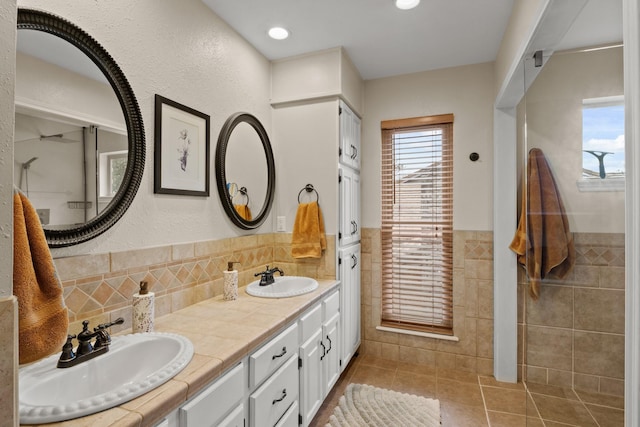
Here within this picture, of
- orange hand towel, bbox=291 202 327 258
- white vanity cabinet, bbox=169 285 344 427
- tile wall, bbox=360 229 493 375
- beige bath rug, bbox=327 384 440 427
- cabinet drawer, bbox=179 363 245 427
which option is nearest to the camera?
cabinet drawer, bbox=179 363 245 427

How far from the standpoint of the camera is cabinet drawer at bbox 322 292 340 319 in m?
2.10

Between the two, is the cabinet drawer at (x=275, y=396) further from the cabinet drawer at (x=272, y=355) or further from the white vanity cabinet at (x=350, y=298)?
the white vanity cabinet at (x=350, y=298)

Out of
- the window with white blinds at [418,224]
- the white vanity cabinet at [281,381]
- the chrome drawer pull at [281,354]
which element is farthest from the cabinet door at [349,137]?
the chrome drawer pull at [281,354]

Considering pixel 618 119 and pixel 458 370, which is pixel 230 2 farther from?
pixel 458 370

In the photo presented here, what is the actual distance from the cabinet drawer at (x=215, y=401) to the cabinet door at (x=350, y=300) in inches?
53.7

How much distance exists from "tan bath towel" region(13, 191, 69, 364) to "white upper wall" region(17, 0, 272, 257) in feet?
1.41

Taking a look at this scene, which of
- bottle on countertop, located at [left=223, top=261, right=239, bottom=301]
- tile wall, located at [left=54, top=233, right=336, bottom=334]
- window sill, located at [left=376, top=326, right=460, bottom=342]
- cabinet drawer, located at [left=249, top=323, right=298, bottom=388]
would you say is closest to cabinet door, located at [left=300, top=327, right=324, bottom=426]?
cabinet drawer, located at [left=249, top=323, right=298, bottom=388]

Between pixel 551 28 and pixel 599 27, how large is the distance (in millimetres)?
347

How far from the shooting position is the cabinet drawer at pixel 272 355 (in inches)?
50.6

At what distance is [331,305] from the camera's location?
2.21m

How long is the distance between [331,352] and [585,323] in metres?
1.44

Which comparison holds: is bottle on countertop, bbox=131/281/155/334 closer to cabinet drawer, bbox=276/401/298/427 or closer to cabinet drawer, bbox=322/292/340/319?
cabinet drawer, bbox=276/401/298/427

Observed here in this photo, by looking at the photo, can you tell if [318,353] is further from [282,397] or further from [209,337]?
[209,337]

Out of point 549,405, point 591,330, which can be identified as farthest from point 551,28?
point 549,405
